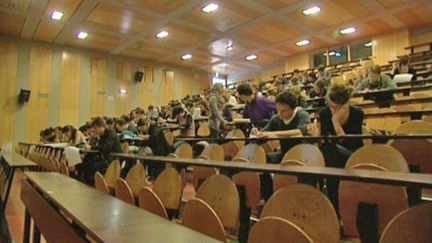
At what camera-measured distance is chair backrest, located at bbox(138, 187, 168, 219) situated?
189 centimetres

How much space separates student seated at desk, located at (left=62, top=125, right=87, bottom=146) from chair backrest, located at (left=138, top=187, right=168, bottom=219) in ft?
16.6

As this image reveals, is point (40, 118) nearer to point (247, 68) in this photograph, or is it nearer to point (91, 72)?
point (91, 72)

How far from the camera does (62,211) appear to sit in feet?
6.17

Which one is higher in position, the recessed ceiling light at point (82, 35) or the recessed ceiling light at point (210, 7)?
the recessed ceiling light at point (210, 7)

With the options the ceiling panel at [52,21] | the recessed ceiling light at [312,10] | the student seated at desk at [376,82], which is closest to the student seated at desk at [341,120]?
the student seated at desk at [376,82]

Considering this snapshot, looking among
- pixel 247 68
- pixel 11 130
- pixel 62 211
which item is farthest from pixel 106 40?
pixel 62 211

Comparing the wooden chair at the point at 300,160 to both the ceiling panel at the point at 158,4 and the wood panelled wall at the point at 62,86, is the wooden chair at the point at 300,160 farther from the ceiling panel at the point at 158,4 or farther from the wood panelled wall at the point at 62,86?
the wood panelled wall at the point at 62,86

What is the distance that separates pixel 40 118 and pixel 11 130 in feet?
2.81

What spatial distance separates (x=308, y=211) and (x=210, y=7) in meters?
7.17

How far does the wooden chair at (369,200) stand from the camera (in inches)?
63.2

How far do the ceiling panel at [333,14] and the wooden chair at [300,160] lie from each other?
20.2 ft

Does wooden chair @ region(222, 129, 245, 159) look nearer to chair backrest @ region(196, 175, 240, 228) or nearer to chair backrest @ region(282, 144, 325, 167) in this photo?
chair backrest @ region(282, 144, 325, 167)

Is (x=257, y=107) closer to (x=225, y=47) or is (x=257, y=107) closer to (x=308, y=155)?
(x=308, y=155)

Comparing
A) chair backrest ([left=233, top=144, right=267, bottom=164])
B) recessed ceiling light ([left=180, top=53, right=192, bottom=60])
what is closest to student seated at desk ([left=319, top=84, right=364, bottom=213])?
chair backrest ([left=233, top=144, right=267, bottom=164])
